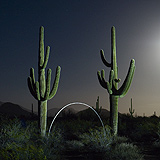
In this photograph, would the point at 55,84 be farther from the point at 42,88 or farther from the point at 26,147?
the point at 26,147

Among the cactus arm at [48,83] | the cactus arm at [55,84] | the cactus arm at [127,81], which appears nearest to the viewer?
the cactus arm at [48,83]

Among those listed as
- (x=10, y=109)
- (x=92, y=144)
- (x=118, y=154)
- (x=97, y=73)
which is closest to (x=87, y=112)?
(x=97, y=73)

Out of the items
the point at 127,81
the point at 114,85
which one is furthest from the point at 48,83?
the point at 127,81

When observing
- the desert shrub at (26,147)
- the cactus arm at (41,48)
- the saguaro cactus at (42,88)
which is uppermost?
the cactus arm at (41,48)

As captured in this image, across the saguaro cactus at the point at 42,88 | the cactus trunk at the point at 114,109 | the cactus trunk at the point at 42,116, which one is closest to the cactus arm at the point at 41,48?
the saguaro cactus at the point at 42,88

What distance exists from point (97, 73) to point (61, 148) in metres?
5.72

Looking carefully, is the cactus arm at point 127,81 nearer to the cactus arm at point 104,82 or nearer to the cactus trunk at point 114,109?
the cactus trunk at point 114,109

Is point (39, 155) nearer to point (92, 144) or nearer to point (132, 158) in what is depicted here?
point (132, 158)

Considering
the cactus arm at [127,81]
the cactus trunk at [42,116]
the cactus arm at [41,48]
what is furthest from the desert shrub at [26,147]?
the cactus arm at [127,81]

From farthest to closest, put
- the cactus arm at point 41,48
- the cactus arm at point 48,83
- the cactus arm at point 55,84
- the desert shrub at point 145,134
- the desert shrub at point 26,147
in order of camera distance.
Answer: the desert shrub at point 145,134 < the cactus arm at point 41,48 < the cactus arm at point 55,84 < the cactus arm at point 48,83 < the desert shrub at point 26,147

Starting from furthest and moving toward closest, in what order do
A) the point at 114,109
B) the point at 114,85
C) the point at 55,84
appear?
the point at 114,109
the point at 114,85
the point at 55,84

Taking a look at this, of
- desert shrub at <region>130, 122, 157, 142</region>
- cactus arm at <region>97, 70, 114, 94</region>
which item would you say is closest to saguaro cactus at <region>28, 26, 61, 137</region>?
cactus arm at <region>97, 70, 114, 94</region>

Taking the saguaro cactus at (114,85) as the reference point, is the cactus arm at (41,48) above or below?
above

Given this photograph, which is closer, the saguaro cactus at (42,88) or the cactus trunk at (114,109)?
the saguaro cactus at (42,88)
